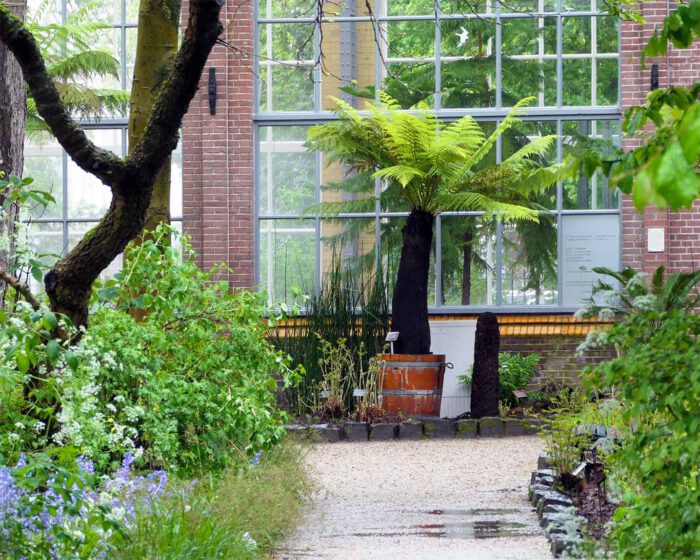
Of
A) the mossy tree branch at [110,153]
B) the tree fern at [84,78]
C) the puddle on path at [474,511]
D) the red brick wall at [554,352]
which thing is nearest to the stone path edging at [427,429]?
the red brick wall at [554,352]

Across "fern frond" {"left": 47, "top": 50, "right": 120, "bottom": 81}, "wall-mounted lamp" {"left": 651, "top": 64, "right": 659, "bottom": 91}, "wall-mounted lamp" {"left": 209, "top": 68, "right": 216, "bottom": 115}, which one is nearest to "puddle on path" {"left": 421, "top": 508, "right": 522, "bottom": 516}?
"wall-mounted lamp" {"left": 651, "top": 64, "right": 659, "bottom": 91}

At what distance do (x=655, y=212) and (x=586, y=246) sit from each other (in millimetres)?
875

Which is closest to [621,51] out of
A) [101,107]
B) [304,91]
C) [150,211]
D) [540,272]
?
[540,272]

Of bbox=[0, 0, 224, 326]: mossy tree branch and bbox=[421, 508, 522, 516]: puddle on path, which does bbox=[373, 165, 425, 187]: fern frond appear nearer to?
bbox=[421, 508, 522, 516]: puddle on path

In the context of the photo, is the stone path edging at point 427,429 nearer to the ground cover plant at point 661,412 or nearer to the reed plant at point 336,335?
the reed plant at point 336,335

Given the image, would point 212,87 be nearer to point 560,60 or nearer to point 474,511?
point 560,60

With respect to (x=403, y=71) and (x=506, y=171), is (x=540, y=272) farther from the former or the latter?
(x=403, y=71)

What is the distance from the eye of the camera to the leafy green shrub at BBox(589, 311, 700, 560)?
291 cm

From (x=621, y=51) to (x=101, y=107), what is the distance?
6157 millimetres

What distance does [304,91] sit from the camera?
1385 cm

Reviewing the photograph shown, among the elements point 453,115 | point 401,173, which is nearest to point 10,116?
point 401,173

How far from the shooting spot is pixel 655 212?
13141 mm

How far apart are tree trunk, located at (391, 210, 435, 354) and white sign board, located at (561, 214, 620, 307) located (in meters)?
2.18

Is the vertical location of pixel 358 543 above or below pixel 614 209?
below
